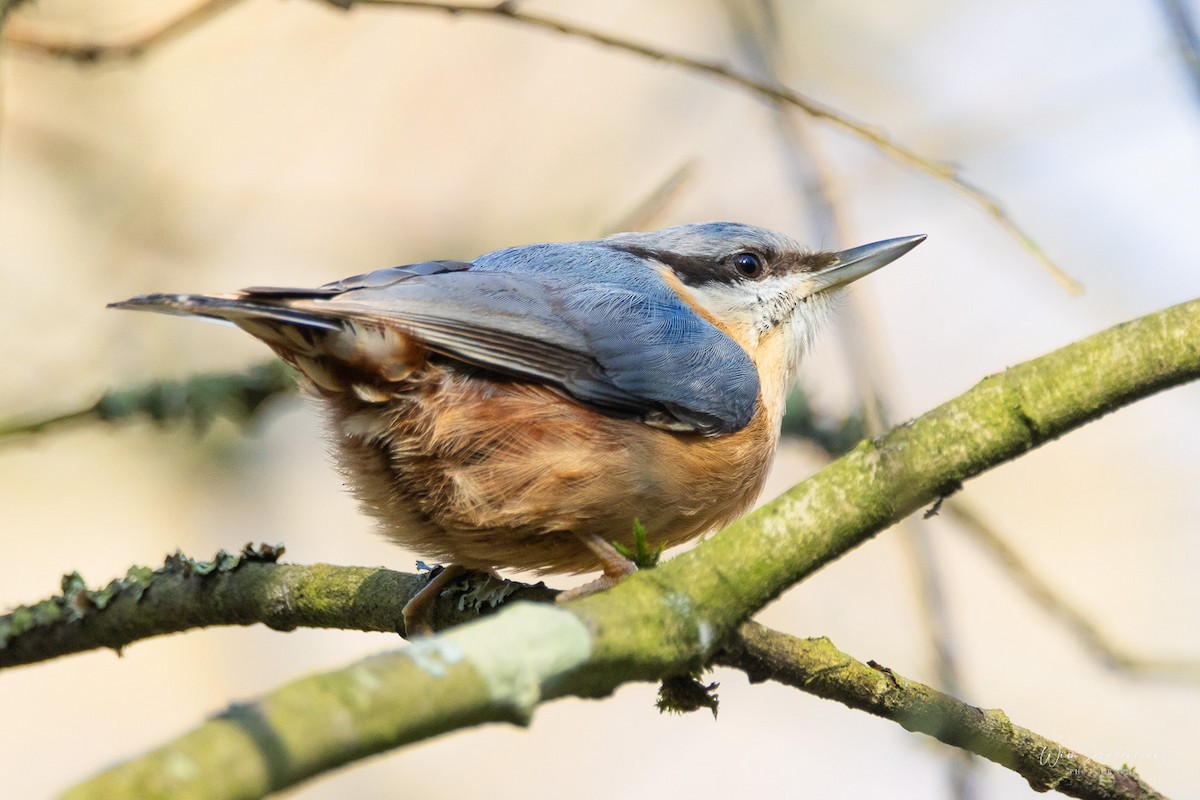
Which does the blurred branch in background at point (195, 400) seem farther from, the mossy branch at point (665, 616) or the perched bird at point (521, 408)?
the mossy branch at point (665, 616)

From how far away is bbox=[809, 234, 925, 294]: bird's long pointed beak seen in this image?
13.2 ft

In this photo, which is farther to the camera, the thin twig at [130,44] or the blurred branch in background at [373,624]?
the thin twig at [130,44]

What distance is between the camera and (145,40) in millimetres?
4008

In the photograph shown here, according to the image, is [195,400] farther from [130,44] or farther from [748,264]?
[748,264]

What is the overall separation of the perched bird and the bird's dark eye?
1.89 ft

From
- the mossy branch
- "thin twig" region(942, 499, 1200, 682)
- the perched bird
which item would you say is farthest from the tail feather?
"thin twig" region(942, 499, 1200, 682)

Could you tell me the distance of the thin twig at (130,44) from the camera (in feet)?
12.9

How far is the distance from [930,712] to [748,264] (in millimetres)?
2190

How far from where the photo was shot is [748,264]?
167 inches

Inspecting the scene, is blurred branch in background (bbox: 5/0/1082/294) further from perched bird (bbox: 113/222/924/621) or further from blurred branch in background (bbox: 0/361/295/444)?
blurred branch in background (bbox: 0/361/295/444)

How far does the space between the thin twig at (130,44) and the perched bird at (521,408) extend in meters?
1.42

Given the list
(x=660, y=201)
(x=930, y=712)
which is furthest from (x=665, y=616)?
(x=660, y=201)

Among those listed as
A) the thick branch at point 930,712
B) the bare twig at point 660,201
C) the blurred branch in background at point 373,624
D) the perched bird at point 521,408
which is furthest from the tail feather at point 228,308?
the bare twig at point 660,201

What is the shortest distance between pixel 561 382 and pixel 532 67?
5569 mm
